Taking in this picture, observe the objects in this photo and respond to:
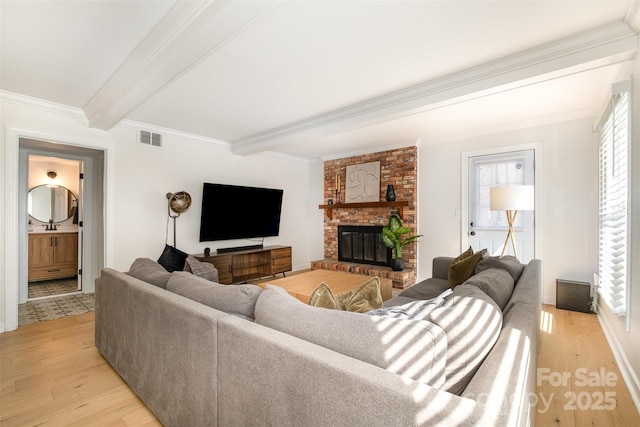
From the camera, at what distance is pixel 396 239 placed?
489 centimetres

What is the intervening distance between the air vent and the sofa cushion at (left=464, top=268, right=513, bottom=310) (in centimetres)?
424

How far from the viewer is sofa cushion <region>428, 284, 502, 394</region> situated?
0.97 m

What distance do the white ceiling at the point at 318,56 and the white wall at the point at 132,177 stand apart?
290 mm

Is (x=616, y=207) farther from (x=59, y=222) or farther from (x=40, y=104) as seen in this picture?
(x=59, y=222)

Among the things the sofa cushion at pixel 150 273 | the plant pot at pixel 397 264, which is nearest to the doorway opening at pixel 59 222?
the sofa cushion at pixel 150 273

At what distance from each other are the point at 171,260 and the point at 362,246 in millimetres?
3383

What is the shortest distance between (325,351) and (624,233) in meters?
2.61

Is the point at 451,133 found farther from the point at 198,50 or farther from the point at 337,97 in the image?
the point at 198,50

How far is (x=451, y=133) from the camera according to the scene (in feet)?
15.0

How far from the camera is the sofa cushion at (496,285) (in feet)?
5.40

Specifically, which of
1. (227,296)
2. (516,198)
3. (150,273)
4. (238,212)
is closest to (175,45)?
(150,273)

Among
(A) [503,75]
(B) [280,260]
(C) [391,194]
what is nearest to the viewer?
(A) [503,75]

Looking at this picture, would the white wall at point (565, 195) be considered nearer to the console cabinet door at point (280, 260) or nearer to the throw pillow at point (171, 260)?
the console cabinet door at point (280, 260)

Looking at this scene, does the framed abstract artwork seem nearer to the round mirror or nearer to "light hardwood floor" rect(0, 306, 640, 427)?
"light hardwood floor" rect(0, 306, 640, 427)
